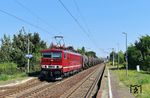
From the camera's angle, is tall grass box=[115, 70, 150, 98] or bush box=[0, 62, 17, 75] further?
bush box=[0, 62, 17, 75]

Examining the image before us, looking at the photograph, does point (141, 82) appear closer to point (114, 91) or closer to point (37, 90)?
point (114, 91)

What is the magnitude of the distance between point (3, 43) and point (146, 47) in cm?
3122

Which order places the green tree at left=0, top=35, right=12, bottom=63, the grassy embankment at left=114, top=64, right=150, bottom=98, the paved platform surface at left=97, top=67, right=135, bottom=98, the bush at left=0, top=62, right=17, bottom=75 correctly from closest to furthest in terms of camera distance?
the paved platform surface at left=97, top=67, right=135, bottom=98 → the grassy embankment at left=114, top=64, right=150, bottom=98 → the bush at left=0, top=62, right=17, bottom=75 → the green tree at left=0, top=35, right=12, bottom=63

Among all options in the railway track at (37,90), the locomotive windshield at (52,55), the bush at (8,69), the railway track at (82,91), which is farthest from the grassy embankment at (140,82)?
the bush at (8,69)

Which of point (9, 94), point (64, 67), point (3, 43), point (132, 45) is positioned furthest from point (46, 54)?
point (132, 45)

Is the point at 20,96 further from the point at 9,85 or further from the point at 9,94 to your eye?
the point at 9,85

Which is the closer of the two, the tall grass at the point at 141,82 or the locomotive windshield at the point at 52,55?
the tall grass at the point at 141,82

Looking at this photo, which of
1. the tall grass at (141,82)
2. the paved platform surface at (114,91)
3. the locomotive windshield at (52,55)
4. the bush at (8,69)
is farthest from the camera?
the bush at (8,69)

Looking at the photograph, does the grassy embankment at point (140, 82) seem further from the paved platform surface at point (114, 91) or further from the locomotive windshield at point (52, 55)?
the locomotive windshield at point (52, 55)

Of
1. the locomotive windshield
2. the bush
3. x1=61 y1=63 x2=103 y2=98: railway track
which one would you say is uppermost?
Answer: the locomotive windshield

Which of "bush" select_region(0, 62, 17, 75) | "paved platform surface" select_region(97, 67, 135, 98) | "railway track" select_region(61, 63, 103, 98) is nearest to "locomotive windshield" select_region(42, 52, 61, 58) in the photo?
"railway track" select_region(61, 63, 103, 98)

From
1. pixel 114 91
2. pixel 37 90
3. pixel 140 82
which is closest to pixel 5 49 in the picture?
pixel 140 82

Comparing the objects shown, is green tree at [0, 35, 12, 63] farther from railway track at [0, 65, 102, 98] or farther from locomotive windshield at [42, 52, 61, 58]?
railway track at [0, 65, 102, 98]

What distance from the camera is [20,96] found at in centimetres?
2516
